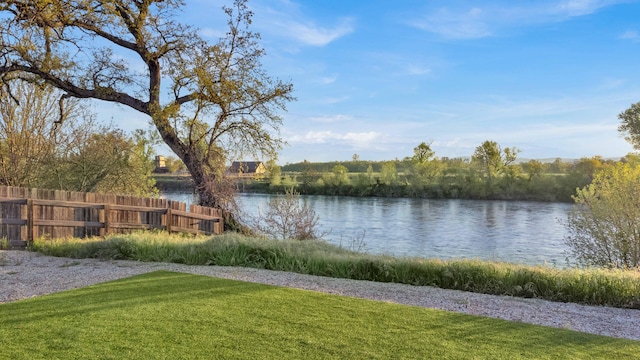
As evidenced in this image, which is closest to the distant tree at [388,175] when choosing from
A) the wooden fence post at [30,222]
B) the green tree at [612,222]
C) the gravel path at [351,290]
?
the green tree at [612,222]

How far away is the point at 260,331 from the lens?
13.3ft

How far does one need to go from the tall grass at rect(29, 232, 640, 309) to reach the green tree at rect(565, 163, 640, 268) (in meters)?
4.20

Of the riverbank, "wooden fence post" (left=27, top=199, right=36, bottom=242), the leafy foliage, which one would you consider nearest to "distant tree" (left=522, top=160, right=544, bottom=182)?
the riverbank

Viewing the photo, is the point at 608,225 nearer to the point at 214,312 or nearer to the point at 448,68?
the point at 448,68

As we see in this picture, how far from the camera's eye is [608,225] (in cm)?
1149

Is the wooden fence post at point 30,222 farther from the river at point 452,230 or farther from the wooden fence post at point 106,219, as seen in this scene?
the river at point 452,230

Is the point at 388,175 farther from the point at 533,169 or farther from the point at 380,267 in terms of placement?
the point at 380,267

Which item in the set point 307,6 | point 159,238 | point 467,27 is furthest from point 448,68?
point 159,238

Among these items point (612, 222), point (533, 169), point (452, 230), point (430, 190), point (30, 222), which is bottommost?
point (452, 230)

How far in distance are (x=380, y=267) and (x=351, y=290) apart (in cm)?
134

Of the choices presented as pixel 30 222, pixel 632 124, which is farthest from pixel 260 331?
pixel 632 124

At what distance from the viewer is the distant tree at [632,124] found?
88.3ft

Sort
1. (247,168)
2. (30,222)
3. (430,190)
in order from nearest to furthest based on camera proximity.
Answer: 1. (30,222)
2. (247,168)
3. (430,190)

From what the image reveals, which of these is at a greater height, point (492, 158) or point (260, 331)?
point (492, 158)
